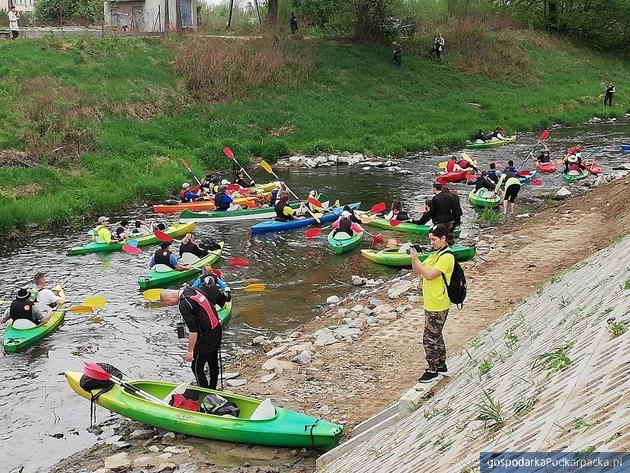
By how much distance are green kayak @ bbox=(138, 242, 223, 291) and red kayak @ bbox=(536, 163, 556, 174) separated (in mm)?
13186

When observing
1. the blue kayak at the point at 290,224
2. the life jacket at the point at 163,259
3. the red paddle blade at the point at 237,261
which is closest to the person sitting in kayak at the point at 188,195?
the blue kayak at the point at 290,224

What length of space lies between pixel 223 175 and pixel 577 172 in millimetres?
11926

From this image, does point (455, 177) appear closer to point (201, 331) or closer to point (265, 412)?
point (201, 331)

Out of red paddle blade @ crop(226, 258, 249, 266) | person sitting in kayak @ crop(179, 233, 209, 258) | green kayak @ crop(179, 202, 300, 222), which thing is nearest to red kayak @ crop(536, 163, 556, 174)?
green kayak @ crop(179, 202, 300, 222)

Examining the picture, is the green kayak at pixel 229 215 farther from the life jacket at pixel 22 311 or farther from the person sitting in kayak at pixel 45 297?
the life jacket at pixel 22 311

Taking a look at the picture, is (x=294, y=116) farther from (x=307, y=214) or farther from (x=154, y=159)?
(x=307, y=214)

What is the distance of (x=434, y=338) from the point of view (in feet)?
23.0

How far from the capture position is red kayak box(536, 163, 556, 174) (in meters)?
22.7

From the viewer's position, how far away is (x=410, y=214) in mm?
17984

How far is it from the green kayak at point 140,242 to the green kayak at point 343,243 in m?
3.75

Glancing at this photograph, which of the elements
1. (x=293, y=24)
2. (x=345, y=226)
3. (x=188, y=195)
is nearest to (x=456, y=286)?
(x=345, y=226)

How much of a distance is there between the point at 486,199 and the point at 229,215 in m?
6.99

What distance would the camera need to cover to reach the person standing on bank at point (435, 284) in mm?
6695

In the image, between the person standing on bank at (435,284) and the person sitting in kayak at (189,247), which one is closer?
the person standing on bank at (435,284)
